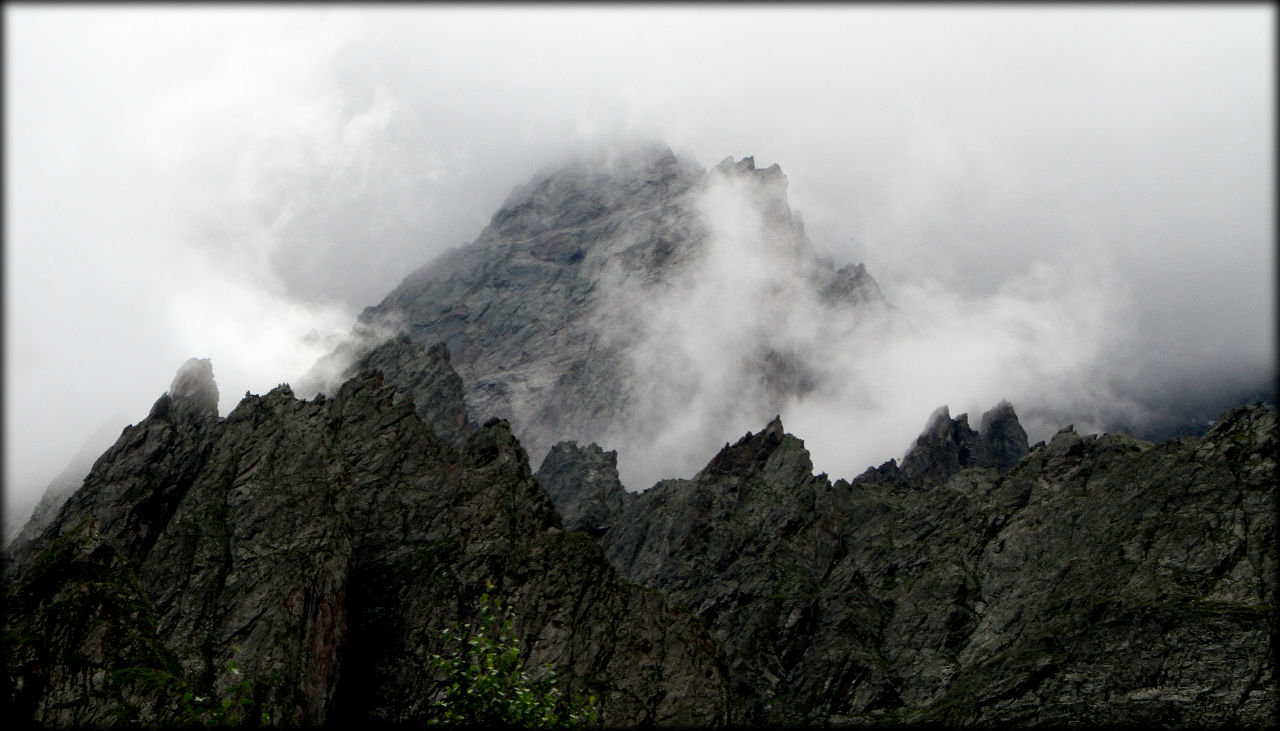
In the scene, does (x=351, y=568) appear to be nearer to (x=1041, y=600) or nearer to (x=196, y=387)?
(x=196, y=387)

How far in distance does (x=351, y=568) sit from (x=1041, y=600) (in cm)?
11716

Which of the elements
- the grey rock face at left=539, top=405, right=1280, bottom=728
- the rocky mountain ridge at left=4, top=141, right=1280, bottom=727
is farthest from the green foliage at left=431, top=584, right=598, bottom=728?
the grey rock face at left=539, top=405, right=1280, bottom=728

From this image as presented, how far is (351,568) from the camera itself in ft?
336

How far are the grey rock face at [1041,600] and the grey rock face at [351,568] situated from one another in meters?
57.3

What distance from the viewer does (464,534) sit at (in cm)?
11319

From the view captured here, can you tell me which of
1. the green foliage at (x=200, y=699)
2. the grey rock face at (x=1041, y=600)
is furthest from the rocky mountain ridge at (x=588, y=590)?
the grey rock face at (x=1041, y=600)

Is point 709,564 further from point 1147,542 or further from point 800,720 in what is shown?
point 1147,542

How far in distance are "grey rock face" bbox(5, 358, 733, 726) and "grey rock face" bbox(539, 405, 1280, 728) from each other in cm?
5730

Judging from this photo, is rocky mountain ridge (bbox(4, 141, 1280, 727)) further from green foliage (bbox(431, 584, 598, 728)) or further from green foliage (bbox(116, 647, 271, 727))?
green foliage (bbox(431, 584, 598, 728))

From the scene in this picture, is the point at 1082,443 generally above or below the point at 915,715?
above

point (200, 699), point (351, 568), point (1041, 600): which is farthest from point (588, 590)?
point (1041, 600)

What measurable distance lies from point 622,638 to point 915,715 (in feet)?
216

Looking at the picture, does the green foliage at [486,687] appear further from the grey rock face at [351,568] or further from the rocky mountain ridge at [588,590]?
the grey rock face at [351,568]

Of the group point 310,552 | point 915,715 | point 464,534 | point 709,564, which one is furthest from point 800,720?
point 310,552
